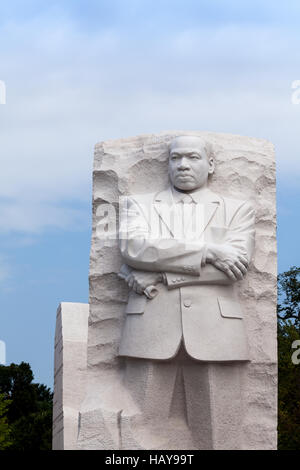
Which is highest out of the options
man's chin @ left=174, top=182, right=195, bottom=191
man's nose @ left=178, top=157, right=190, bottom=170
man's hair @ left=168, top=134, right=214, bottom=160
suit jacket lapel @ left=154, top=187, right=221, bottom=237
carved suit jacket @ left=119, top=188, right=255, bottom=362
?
man's hair @ left=168, top=134, right=214, bottom=160

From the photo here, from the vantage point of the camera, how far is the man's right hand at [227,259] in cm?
670

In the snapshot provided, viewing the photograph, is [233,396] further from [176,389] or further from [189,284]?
[189,284]

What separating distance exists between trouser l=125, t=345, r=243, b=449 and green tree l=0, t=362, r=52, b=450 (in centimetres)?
1273

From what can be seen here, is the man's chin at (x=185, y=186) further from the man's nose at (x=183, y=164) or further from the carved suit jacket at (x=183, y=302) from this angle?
the carved suit jacket at (x=183, y=302)

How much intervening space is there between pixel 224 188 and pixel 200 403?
1933mm

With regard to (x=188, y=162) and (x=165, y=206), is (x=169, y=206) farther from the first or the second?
(x=188, y=162)

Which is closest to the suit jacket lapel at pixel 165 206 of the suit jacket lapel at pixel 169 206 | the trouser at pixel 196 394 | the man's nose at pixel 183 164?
the suit jacket lapel at pixel 169 206

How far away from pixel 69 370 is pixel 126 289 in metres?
4.02

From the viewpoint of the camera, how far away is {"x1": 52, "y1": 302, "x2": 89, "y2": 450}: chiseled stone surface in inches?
411

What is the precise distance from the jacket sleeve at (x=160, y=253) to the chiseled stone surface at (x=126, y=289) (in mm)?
429

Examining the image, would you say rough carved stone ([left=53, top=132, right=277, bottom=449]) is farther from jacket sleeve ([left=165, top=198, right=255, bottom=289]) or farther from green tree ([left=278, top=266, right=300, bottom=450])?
green tree ([left=278, top=266, right=300, bottom=450])

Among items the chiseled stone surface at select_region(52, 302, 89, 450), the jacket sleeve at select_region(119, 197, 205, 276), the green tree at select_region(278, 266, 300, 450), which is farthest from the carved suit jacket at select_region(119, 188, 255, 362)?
the green tree at select_region(278, 266, 300, 450)
